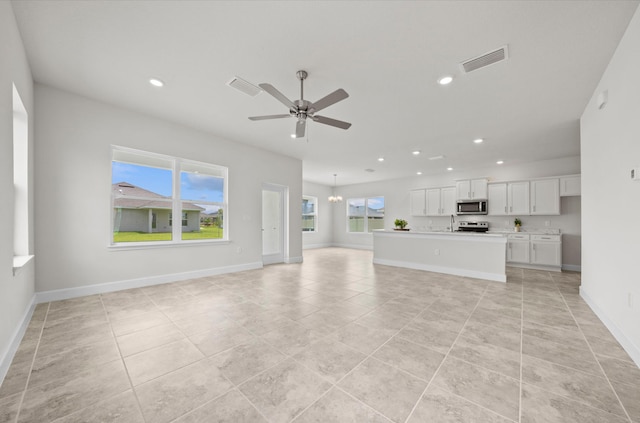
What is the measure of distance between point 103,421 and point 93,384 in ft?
1.52

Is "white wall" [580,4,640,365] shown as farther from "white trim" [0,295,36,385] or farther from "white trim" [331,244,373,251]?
"white trim" [331,244,373,251]

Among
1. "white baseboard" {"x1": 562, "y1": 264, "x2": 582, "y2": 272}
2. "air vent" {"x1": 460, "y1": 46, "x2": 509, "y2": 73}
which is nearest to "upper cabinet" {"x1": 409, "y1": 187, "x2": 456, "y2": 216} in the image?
"white baseboard" {"x1": 562, "y1": 264, "x2": 582, "y2": 272}

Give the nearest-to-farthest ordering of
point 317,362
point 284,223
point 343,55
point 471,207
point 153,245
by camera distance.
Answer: point 317,362 → point 343,55 → point 153,245 → point 284,223 → point 471,207

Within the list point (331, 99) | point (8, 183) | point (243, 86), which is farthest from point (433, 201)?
point (8, 183)

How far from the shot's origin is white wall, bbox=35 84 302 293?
3.32 m

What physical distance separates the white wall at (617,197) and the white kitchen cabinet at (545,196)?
11.1 feet

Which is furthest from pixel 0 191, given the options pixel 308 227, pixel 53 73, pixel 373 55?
pixel 308 227

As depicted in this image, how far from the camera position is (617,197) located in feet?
8.17

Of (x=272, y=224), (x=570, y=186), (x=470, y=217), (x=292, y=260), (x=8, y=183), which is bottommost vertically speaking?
(x=292, y=260)

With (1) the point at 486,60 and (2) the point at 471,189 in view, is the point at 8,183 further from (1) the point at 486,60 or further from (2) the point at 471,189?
(2) the point at 471,189

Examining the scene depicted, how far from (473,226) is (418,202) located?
1821mm

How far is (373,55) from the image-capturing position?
2.56 metres

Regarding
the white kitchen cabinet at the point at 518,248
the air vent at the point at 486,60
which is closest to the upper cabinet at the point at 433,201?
the white kitchen cabinet at the point at 518,248

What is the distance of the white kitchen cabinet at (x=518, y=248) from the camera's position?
6.26m
